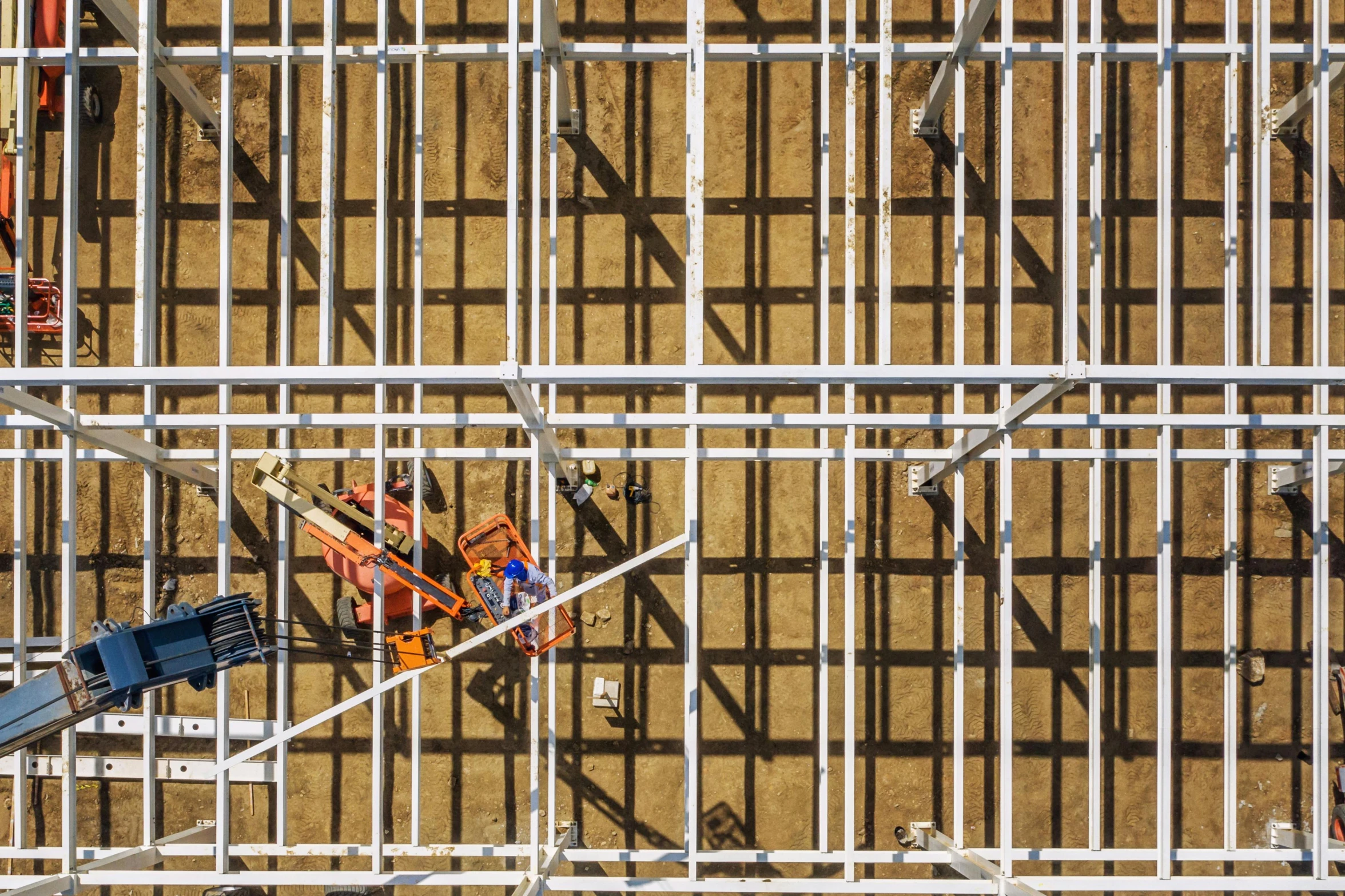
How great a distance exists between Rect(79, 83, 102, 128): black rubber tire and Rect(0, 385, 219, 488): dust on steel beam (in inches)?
141

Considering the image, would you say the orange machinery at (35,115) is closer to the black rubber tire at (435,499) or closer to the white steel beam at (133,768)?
the black rubber tire at (435,499)

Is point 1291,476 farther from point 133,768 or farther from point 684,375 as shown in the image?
point 133,768

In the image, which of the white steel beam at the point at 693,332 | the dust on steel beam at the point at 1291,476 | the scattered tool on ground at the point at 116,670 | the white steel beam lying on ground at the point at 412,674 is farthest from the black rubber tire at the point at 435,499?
the dust on steel beam at the point at 1291,476

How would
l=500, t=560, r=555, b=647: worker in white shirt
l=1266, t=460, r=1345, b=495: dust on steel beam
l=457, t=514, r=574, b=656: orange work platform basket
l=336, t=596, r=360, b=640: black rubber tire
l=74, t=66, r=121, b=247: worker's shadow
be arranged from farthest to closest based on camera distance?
1. l=74, t=66, r=121, b=247: worker's shadow
2. l=336, t=596, r=360, b=640: black rubber tire
3. l=1266, t=460, r=1345, b=495: dust on steel beam
4. l=457, t=514, r=574, b=656: orange work platform basket
5. l=500, t=560, r=555, b=647: worker in white shirt

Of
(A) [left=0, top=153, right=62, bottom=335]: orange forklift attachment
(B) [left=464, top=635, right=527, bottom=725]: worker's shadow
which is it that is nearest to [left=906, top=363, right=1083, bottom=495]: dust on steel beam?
(B) [left=464, top=635, right=527, bottom=725]: worker's shadow

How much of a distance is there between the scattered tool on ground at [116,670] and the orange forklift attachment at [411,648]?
1233 millimetres

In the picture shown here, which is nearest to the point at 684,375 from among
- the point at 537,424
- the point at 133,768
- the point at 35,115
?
the point at 537,424

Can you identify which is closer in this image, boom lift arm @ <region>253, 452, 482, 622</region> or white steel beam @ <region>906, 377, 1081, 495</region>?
white steel beam @ <region>906, 377, 1081, 495</region>

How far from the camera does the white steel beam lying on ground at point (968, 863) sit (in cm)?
678

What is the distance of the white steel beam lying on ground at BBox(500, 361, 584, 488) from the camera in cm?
572

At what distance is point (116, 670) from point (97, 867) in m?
2.57

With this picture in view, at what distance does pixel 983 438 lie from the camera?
282 inches

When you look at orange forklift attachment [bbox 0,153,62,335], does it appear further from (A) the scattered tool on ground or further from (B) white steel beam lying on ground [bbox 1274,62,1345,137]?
(B) white steel beam lying on ground [bbox 1274,62,1345,137]

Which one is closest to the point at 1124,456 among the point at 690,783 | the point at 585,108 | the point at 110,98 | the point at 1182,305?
the point at 1182,305
